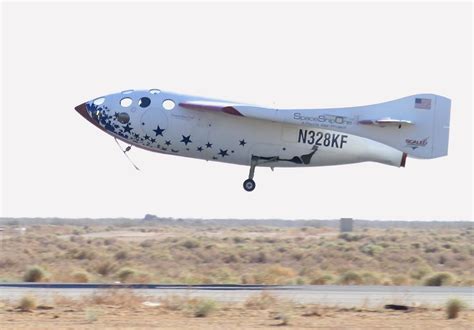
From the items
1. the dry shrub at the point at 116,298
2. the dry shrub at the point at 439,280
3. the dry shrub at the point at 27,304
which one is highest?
the dry shrub at the point at 439,280

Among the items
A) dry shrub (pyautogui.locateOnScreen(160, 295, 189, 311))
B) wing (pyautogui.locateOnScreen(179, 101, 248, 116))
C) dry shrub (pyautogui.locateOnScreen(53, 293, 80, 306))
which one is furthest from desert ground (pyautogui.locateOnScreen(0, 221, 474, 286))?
dry shrub (pyautogui.locateOnScreen(160, 295, 189, 311))

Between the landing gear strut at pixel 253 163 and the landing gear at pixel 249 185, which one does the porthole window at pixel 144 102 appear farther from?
the landing gear at pixel 249 185

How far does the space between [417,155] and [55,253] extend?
1193 inches

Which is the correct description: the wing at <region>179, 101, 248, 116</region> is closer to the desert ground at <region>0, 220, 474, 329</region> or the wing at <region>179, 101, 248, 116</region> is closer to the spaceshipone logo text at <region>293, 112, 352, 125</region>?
the spaceshipone logo text at <region>293, 112, 352, 125</region>

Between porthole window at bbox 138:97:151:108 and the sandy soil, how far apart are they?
1174cm

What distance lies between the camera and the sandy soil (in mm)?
23781

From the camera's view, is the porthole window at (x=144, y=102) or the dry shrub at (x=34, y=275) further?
the dry shrub at (x=34, y=275)

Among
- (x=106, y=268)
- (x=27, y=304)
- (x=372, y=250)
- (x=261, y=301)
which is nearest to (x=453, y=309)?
(x=261, y=301)

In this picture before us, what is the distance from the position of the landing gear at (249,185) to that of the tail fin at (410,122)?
417 centimetres

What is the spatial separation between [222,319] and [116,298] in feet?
13.9

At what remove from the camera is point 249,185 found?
38094 millimetres

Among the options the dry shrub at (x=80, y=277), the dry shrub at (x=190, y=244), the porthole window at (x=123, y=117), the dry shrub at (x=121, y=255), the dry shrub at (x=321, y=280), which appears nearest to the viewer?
the porthole window at (x=123, y=117)

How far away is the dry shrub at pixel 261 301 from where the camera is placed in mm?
27175

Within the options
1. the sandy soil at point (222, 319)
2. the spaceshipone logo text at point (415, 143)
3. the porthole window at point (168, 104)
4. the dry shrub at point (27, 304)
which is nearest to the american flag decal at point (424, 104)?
the spaceshipone logo text at point (415, 143)
